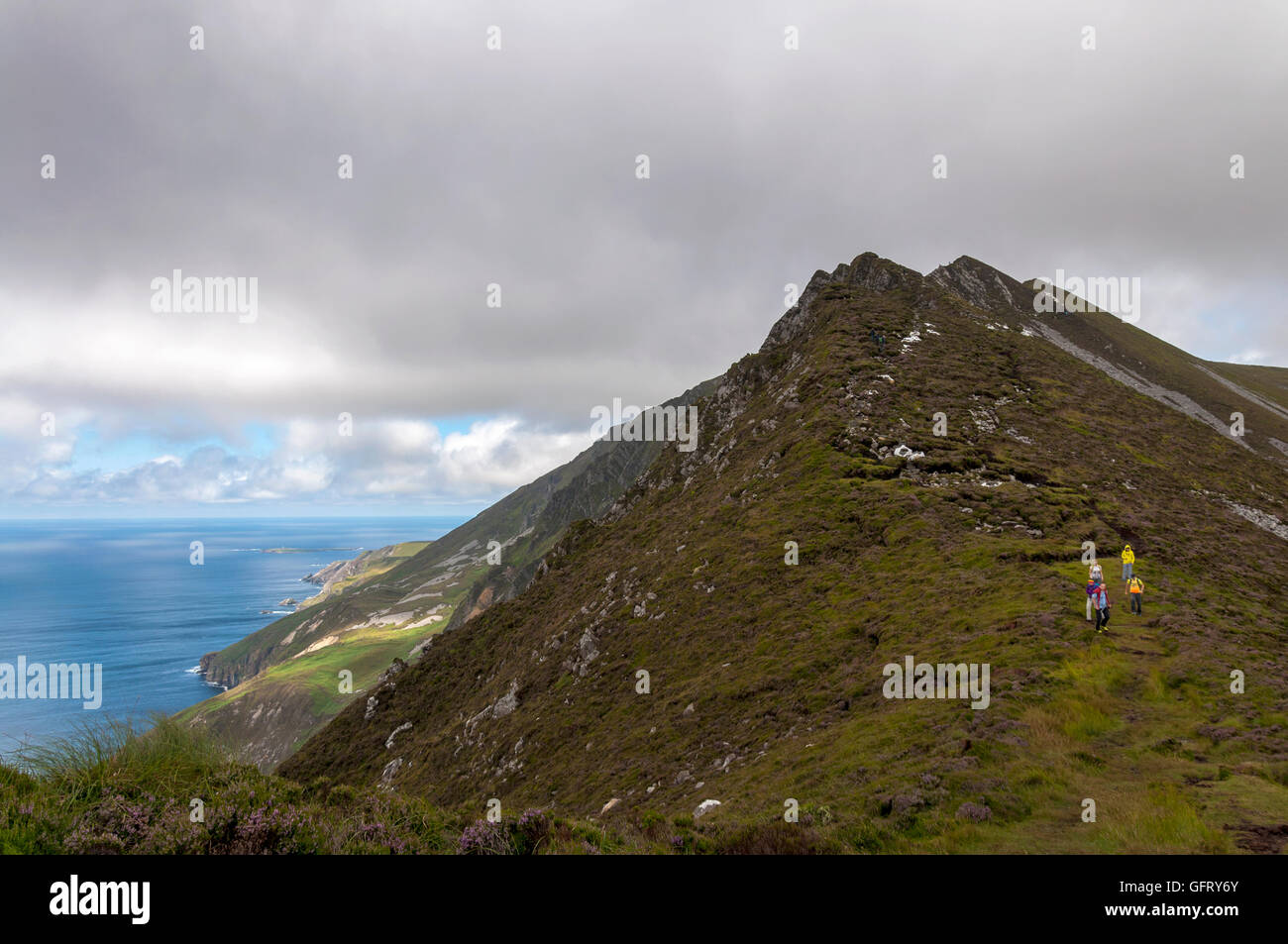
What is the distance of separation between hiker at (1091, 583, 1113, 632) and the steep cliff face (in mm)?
657

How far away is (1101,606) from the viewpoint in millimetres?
20203

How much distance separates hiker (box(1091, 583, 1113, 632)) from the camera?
2000 cm

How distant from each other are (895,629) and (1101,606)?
728cm

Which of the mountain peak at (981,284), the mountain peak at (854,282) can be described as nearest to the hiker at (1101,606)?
the mountain peak at (854,282)

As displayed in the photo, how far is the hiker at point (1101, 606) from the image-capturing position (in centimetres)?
2000

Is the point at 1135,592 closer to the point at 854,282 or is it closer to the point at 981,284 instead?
the point at 854,282

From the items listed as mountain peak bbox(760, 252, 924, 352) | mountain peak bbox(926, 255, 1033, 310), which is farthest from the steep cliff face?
mountain peak bbox(926, 255, 1033, 310)

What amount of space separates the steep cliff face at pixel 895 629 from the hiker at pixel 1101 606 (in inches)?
25.9

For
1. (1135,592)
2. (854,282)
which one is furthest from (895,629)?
(854,282)

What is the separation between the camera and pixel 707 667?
29984mm

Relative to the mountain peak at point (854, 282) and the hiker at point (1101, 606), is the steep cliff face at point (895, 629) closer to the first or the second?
the hiker at point (1101, 606)

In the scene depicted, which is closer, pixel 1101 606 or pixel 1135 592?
pixel 1101 606
